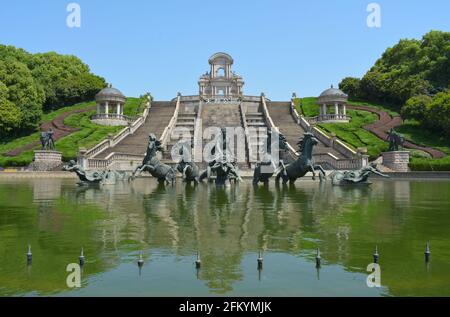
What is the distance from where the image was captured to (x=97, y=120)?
6369cm

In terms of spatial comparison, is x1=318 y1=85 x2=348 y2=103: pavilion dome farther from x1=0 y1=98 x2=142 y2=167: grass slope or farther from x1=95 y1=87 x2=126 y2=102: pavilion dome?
x1=95 y1=87 x2=126 y2=102: pavilion dome

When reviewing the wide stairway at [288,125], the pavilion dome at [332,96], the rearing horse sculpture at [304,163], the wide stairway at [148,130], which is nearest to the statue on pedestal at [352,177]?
the rearing horse sculpture at [304,163]

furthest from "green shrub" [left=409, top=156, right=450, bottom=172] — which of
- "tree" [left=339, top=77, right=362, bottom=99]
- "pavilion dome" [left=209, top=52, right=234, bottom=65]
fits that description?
"pavilion dome" [left=209, top=52, right=234, bottom=65]

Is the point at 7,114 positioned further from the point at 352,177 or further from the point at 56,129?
the point at 352,177

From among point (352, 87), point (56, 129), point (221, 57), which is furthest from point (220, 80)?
point (56, 129)

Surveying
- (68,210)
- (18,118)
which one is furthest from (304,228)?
(18,118)

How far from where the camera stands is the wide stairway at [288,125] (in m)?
45.5

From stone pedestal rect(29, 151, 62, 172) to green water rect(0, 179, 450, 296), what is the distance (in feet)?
106

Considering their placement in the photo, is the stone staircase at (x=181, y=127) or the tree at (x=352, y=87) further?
the tree at (x=352, y=87)

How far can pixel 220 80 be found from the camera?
86688mm

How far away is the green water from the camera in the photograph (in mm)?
5645

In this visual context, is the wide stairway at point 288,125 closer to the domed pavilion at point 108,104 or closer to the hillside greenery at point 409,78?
the hillside greenery at point 409,78

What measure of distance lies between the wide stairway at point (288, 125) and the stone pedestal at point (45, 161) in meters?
24.5

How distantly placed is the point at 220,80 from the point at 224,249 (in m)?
80.9
